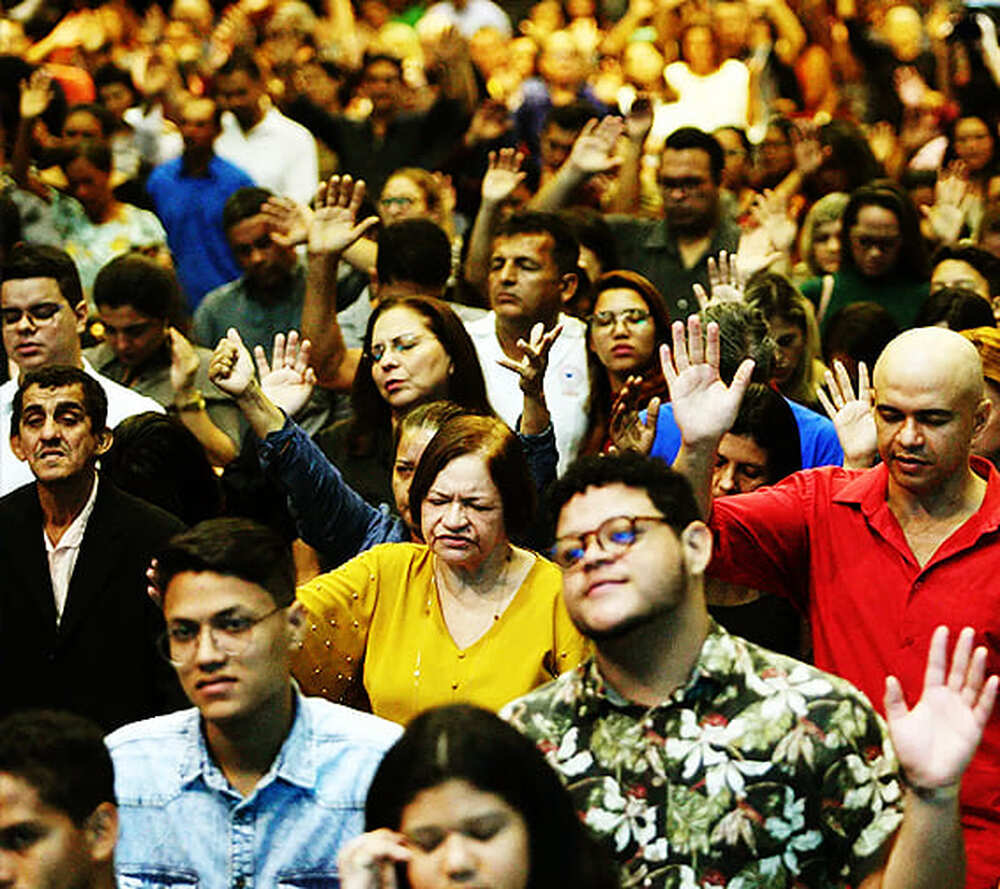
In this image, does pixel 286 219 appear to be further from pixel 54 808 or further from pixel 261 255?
pixel 54 808

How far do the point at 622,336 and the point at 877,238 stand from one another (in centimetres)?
192

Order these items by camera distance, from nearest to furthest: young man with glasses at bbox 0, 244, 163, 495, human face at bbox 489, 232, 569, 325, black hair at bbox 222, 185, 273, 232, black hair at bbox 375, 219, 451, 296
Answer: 1. young man with glasses at bbox 0, 244, 163, 495
2. human face at bbox 489, 232, 569, 325
3. black hair at bbox 375, 219, 451, 296
4. black hair at bbox 222, 185, 273, 232

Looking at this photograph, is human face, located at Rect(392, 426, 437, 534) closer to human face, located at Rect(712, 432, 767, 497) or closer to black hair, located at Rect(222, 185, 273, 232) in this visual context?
human face, located at Rect(712, 432, 767, 497)

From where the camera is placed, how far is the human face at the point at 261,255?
24.3 feet

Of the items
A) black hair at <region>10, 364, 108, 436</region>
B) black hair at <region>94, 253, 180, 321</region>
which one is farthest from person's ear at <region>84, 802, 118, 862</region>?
black hair at <region>94, 253, 180, 321</region>

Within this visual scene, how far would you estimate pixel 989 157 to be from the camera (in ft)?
31.9

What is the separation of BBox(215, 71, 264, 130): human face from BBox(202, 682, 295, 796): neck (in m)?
6.42

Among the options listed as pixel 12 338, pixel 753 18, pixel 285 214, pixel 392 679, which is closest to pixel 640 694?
pixel 392 679

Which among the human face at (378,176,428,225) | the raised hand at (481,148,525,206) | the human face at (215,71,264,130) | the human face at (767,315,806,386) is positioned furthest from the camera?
the human face at (215,71,264,130)

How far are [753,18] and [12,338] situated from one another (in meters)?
6.97

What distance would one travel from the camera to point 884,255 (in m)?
7.50

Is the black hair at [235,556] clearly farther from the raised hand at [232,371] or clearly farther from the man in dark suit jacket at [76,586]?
the raised hand at [232,371]

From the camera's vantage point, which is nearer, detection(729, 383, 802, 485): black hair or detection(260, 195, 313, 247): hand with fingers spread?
detection(729, 383, 802, 485): black hair

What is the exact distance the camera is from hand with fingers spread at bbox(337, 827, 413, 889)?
9.11 feet
